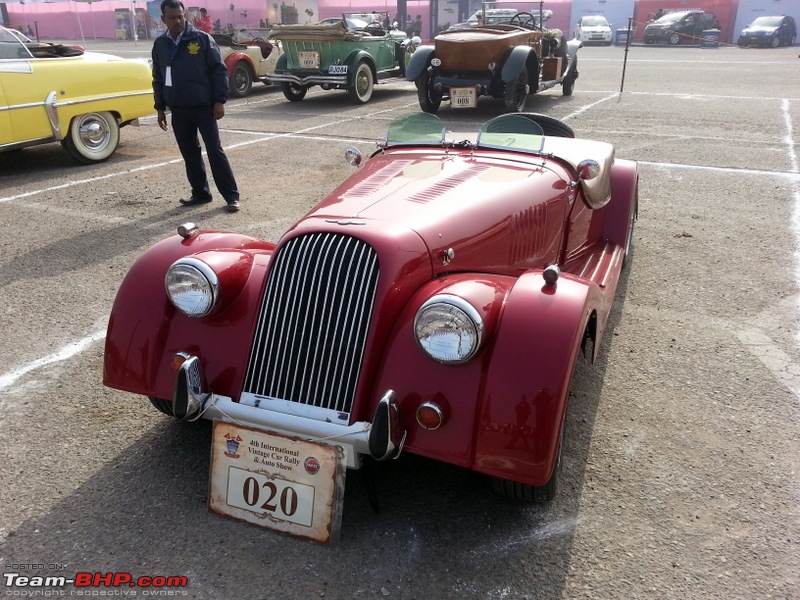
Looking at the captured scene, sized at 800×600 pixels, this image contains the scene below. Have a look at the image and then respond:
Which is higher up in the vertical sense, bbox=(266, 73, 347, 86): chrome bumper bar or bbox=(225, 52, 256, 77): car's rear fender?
bbox=(225, 52, 256, 77): car's rear fender

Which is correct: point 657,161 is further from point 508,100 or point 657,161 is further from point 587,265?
point 587,265

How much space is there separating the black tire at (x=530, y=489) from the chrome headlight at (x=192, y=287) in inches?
51.0

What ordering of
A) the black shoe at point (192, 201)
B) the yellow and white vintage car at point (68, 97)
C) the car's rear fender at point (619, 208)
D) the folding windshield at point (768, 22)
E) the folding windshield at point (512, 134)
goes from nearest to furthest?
the folding windshield at point (512, 134) → the car's rear fender at point (619, 208) → the black shoe at point (192, 201) → the yellow and white vintage car at point (68, 97) → the folding windshield at point (768, 22)

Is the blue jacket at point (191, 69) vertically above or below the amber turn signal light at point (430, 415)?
above

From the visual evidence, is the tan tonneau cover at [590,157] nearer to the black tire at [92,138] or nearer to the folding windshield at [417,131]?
the folding windshield at [417,131]

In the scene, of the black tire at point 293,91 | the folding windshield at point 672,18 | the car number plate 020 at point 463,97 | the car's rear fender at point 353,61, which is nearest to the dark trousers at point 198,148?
the car number plate 020 at point 463,97

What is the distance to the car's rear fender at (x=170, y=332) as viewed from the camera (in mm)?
2605

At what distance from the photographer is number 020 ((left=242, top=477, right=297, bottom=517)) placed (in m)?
2.37

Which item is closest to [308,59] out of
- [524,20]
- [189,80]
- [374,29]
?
[374,29]

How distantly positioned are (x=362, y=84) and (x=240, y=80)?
9.56ft

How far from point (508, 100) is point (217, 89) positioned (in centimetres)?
604

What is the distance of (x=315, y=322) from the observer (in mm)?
2469

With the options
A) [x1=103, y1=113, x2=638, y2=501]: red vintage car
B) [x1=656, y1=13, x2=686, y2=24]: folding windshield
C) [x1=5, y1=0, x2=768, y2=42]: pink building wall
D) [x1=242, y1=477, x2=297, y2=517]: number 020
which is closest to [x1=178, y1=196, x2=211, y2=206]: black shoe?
[x1=103, y1=113, x2=638, y2=501]: red vintage car

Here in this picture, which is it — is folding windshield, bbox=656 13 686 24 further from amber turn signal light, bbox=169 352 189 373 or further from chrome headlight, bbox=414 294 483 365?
amber turn signal light, bbox=169 352 189 373
